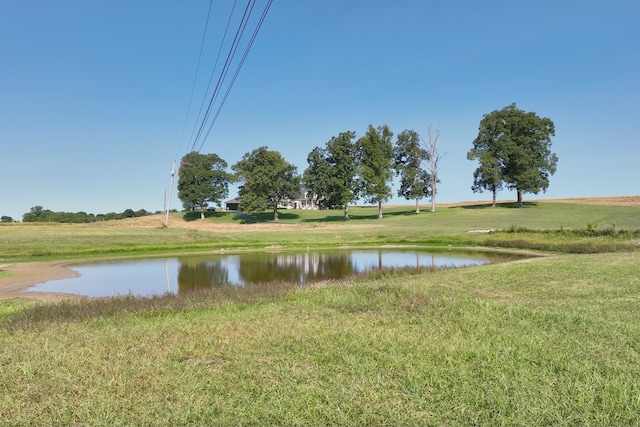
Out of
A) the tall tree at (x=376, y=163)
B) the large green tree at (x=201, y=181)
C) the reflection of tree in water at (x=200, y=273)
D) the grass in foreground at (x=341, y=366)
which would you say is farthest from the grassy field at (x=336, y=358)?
the large green tree at (x=201, y=181)

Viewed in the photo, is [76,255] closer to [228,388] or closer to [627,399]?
[228,388]

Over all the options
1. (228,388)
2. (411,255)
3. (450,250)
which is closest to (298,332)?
(228,388)

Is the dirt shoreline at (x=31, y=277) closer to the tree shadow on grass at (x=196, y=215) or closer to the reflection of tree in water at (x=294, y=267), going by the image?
the reflection of tree in water at (x=294, y=267)

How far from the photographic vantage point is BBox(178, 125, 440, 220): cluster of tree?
2886 inches

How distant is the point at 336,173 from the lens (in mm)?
75438

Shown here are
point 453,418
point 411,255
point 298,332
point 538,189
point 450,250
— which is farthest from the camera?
point 538,189

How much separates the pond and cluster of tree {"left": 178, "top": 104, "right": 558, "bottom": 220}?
38.7m

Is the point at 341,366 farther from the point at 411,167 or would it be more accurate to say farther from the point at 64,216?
the point at 64,216

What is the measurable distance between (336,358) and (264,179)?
76.0 m

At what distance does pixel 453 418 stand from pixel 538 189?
74.5m

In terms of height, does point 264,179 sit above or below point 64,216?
above

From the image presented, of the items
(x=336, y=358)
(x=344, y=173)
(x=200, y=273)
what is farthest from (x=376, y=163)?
(x=336, y=358)

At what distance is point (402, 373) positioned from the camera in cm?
531

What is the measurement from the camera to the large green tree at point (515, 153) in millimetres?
69125
